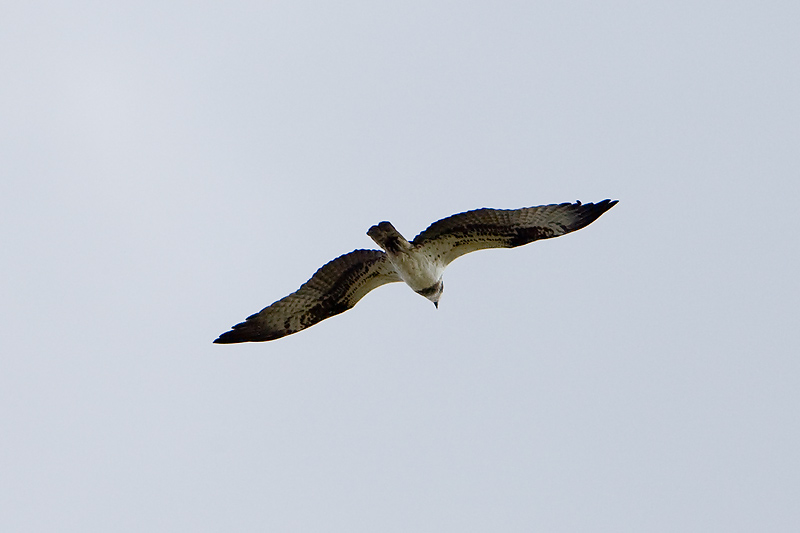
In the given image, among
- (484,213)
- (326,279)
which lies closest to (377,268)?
(326,279)

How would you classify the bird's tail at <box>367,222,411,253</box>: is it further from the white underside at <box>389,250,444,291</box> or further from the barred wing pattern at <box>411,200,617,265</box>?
the barred wing pattern at <box>411,200,617,265</box>

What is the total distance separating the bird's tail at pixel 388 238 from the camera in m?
10.7

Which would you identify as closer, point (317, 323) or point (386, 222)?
point (386, 222)

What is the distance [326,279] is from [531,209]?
2601 mm

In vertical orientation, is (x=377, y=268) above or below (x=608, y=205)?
above

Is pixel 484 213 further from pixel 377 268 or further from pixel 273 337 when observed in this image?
pixel 273 337

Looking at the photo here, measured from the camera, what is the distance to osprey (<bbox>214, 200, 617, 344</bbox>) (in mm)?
10820

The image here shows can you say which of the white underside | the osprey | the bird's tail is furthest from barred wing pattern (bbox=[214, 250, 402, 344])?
the bird's tail

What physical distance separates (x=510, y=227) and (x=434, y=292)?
1.26 meters

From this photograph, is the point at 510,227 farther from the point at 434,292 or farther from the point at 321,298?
the point at 321,298

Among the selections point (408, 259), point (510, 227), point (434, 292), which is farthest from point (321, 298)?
point (510, 227)

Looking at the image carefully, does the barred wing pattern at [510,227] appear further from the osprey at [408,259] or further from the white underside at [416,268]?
the white underside at [416,268]

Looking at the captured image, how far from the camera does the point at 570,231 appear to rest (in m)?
11.0

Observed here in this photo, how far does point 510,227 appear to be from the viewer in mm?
10898
